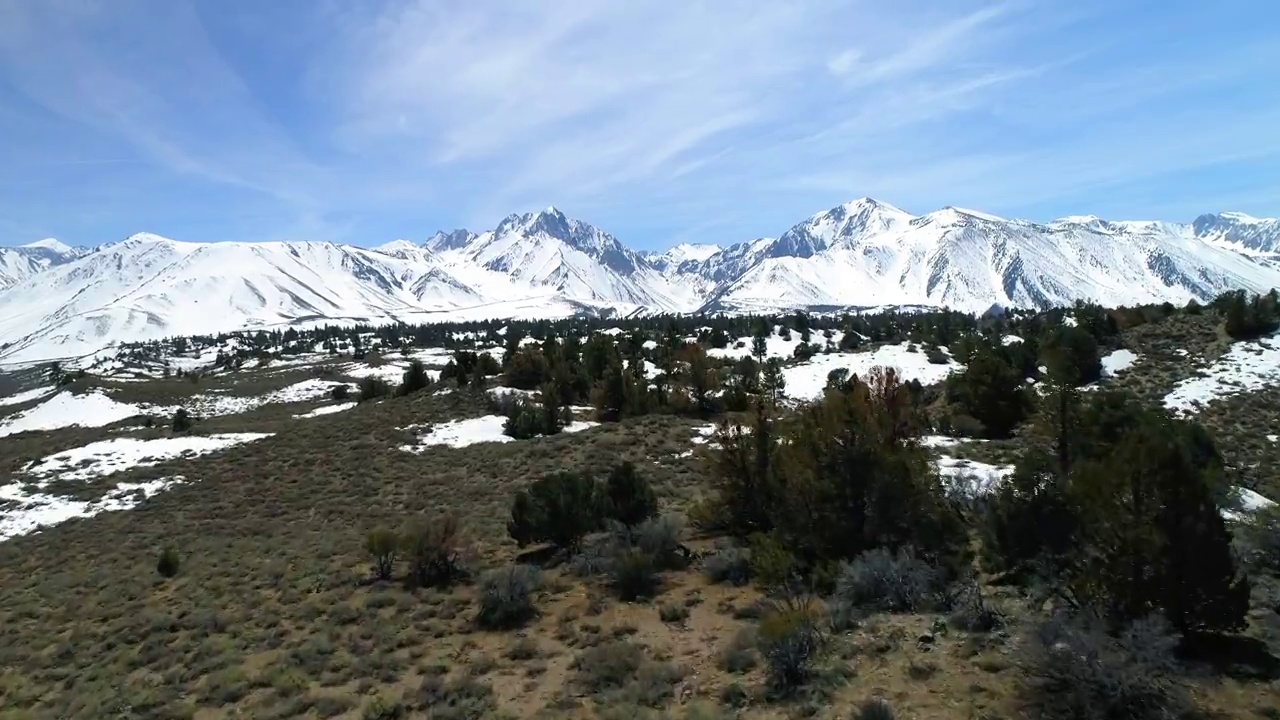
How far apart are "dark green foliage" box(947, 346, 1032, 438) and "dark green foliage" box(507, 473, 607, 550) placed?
23234 millimetres

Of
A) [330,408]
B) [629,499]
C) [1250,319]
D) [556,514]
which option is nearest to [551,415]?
[629,499]

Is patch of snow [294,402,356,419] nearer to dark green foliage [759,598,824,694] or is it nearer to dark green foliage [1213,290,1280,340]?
dark green foliage [759,598,824,694]

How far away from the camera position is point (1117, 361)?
48469 millimetres

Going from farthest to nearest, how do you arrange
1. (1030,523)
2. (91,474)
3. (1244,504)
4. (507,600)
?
(91,474), (1244,504), (507,600), (1030,523)

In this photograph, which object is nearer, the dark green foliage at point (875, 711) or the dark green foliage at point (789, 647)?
the dark green foliage at point (875, 711)

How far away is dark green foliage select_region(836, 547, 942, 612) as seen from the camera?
11492 millimetres

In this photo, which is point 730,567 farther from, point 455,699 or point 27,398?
point 27,398

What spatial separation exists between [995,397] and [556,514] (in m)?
26.0

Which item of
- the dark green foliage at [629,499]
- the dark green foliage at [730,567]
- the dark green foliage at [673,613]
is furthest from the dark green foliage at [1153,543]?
the dark green foliage at [629,499]

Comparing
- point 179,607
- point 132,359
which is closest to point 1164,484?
point 179,607

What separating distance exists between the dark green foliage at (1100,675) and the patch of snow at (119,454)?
40.7 metres

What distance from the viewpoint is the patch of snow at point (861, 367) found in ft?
188

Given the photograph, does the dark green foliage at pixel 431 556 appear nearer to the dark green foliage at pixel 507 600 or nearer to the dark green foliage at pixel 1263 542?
the dark green foliage at pixel 507 600

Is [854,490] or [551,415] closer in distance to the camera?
[854,490]
